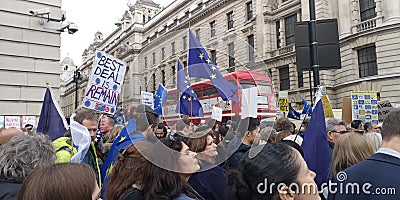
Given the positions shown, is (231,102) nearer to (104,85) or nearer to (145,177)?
(145,177)

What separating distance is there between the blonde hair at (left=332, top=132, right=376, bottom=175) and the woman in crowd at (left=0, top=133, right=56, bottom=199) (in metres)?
2.57

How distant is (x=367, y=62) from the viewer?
2322 cm

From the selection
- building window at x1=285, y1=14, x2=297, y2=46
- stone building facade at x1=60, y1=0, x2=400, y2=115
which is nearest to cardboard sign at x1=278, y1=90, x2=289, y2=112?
stone building facade at x1=60, y1=0, x2=400, y2=115

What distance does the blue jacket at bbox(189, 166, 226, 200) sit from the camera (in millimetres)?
3223

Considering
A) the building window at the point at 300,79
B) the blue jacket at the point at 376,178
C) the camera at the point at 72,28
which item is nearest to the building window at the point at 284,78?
the building window at the point at 300,79

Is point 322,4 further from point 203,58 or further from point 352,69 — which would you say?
point 203,58

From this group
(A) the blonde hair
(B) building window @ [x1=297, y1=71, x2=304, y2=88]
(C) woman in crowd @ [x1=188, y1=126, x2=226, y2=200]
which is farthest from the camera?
(B) building window @ [x1=297, y1=71, x2=304, y2=88]

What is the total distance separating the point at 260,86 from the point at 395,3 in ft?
76.0

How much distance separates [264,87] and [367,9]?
2446 cm

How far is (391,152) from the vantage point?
243cm

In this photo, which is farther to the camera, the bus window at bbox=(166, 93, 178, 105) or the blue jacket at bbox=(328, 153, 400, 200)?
the bus window at bbox=(166, 93, 178, 105)

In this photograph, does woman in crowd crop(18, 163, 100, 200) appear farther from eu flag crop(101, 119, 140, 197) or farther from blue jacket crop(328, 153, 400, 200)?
blue jacket crop(328, 153, 400, 200)

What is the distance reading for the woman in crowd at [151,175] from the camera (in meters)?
2.28

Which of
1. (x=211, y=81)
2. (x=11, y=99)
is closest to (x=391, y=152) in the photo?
(x=211, y=81)
